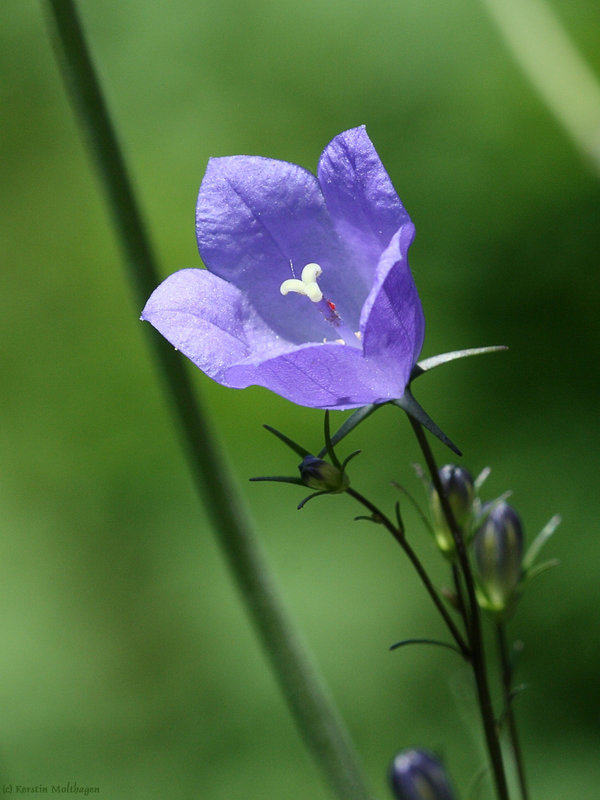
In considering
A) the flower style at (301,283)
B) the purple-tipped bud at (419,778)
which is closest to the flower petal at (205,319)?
the flower style at (301,283)

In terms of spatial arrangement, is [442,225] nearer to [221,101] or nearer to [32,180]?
[221,101]

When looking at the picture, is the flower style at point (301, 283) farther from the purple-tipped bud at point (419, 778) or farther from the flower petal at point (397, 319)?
the purple-tipped bud at point (419, 778)

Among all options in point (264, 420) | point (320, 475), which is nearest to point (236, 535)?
point (320, 475)

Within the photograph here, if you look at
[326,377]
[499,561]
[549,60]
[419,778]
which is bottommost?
[419,778]

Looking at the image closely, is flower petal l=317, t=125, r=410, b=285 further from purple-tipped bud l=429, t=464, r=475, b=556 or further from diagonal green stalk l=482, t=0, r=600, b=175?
diagonal green stalk l=482, t=0, r=600, b=175

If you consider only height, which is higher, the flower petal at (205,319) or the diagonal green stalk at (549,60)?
the diagonal green stalk at (549,60)

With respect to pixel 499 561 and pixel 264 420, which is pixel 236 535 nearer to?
pixel 499 561
